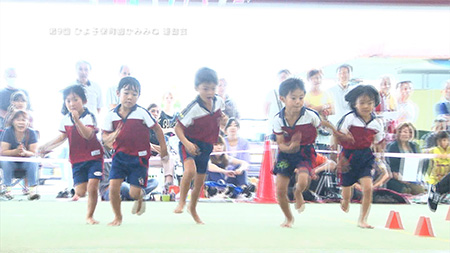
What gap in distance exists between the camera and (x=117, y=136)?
4.60 meters

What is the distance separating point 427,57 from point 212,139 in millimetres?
3101

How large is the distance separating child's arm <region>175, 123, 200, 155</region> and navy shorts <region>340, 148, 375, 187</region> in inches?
48.0

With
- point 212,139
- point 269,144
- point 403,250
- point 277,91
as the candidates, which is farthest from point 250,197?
point 403,250

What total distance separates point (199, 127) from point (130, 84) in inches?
23.5

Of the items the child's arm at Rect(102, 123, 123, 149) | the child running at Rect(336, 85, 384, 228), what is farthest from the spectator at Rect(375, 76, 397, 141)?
the child's arm at Rect(102, 123, 123, 149)

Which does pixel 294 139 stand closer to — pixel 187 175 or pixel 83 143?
pixel 187 175

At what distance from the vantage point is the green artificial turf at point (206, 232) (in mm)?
3900

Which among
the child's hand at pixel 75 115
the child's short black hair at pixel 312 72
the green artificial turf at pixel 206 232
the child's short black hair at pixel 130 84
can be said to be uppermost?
the child's short black hair at pixel 312 72

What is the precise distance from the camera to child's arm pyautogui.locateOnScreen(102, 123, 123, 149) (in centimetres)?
461

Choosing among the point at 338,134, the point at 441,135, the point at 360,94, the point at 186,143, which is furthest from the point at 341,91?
the point at 441,135

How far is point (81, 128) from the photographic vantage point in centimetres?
488

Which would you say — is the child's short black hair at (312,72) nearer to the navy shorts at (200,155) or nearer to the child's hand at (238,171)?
the navy shorts at (200,155)

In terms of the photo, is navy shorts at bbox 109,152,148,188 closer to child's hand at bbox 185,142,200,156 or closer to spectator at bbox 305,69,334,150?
child's hand at bbox 185,142,200,156

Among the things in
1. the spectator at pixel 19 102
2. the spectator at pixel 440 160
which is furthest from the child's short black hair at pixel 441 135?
the spectator at pixel 19 102
